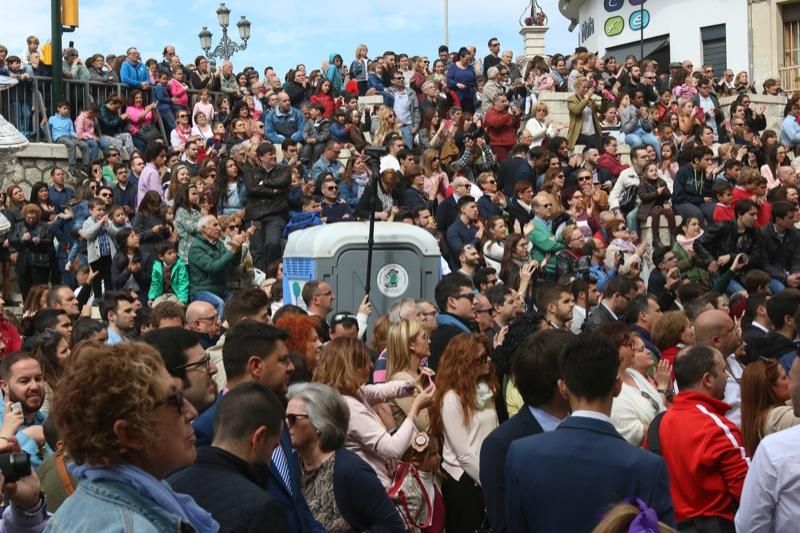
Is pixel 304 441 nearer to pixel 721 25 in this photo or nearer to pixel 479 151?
pixel 479 151

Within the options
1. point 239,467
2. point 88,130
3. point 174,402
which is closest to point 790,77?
point 88,130

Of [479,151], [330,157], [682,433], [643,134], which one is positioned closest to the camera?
[682,433]

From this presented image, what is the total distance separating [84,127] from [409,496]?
14.9 meters

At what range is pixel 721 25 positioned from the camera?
145 ft

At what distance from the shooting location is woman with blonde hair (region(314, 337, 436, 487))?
23.1 feet

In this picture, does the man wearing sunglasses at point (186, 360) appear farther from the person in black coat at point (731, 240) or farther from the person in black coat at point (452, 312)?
the person in black coat at point (731, 240)

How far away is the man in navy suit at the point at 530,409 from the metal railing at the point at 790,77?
3740cm

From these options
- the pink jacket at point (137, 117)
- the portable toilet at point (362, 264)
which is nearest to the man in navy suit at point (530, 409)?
the portable toilet at point (362, 264)

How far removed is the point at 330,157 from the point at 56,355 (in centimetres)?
1163

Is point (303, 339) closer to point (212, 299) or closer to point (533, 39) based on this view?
point (212, 299)

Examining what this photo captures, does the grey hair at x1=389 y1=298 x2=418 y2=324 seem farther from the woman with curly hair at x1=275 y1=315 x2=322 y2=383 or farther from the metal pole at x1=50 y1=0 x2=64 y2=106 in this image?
the metal pole at x1=50 y1=0 x2=64 y2=106

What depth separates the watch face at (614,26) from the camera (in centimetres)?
4750

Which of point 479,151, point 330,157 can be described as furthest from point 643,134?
point 330,157

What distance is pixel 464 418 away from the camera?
25.9 feet
